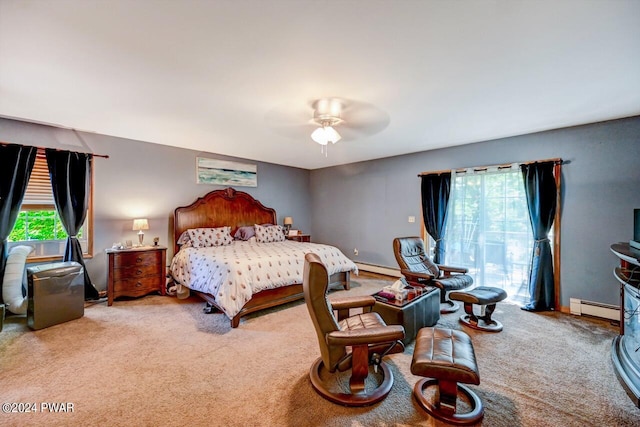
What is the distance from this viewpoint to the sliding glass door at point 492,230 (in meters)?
3.99

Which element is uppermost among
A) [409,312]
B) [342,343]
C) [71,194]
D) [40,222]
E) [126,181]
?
[126,181]

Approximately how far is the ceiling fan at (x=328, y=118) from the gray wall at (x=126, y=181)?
7.64 ft

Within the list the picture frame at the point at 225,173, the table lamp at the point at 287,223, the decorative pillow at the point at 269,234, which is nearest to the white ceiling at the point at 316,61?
the picture frame at the point at 225,173

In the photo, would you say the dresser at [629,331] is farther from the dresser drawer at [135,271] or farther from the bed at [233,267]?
the dresser drawer at [135,271]

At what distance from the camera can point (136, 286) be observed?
409 cm

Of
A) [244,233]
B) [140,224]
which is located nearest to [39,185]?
[140,224]

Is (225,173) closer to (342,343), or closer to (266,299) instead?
(266,299)

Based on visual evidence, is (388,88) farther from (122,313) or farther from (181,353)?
(122,313)

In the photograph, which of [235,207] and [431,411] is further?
[235,207]

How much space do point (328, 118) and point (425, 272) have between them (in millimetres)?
2556

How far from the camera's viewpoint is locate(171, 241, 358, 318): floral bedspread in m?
3.24

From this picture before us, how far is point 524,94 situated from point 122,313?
534 cm

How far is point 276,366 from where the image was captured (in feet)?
7.88

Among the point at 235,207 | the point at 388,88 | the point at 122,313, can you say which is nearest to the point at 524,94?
the point at 388,88
